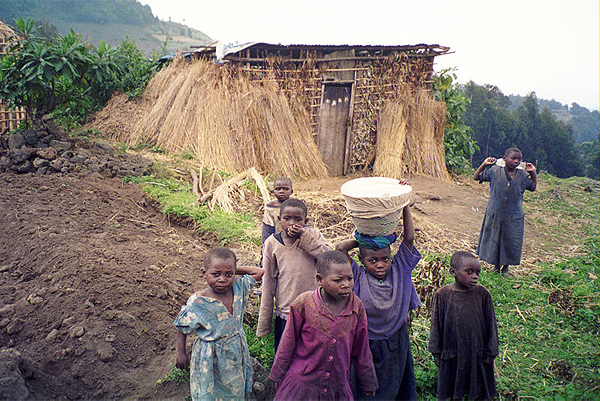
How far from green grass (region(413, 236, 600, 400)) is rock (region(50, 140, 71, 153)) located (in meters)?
6.73

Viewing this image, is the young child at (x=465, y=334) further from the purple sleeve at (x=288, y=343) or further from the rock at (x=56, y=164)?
the rock at (x=56, y=164)

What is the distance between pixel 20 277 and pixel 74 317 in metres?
1.37

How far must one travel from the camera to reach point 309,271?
9.37 ft

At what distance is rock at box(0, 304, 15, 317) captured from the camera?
3.50 metres

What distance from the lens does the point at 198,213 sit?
6281 millimetres

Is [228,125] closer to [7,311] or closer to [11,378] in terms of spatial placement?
[7,311]

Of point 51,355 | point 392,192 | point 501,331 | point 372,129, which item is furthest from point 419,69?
point 51,355

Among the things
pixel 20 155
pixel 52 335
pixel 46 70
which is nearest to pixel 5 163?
pixel 20 155

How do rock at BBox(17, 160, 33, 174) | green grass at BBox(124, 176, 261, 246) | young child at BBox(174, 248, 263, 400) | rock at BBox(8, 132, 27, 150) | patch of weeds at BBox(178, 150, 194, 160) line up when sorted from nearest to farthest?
young child at BBox(174, 248, 263, 400)
green grass at BBox(124, 176, 261, 246)
rock at BBox(17, 160, 33, 174)
rock at BBox(8, 132, 27, 150)
patch of weeds at BBox(178, 150, 194, 160)

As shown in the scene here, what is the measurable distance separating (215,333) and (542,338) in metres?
2.86

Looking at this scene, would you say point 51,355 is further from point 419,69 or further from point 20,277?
point 419,69

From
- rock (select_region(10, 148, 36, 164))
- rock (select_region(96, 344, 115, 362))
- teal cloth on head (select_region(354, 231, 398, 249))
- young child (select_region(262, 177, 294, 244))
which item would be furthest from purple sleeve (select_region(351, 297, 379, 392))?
rock (select_region(10, 148, 36, 164))

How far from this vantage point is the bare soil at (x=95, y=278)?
9.92ft

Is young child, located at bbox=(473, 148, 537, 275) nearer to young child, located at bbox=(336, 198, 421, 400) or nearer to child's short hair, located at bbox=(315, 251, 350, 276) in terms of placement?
young child, located at bbox=(336, 198, 421, 400)
